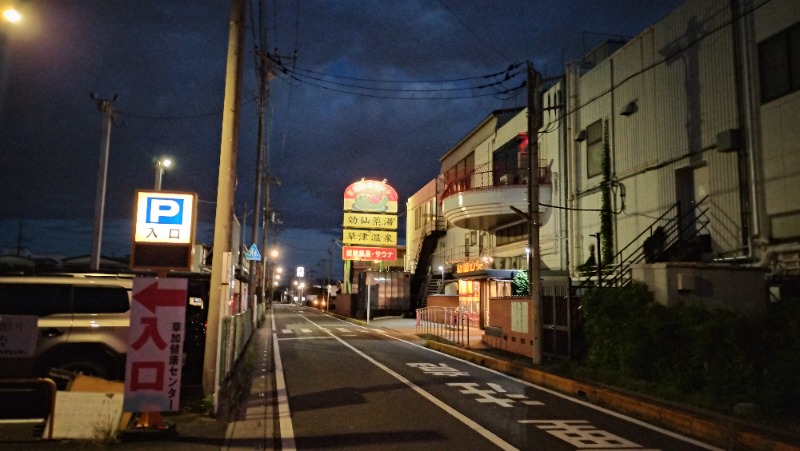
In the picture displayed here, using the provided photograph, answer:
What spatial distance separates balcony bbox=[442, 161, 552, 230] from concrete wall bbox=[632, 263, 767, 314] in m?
12.5

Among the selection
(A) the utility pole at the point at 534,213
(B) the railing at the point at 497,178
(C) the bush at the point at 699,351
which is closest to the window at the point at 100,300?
(C) the bush at the point at 699,351

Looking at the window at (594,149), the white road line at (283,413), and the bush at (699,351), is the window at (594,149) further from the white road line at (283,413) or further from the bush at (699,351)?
the white road line at (283,413)

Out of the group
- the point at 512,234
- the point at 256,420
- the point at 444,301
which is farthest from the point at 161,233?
the point at 444,301

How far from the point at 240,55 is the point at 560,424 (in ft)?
25.7

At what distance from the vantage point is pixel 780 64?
43.4 ft

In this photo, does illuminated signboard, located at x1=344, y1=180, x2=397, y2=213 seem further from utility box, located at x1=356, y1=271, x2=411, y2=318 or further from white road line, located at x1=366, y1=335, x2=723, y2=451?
white road line, located at x1=366, y1=335, x2=723, y2=451

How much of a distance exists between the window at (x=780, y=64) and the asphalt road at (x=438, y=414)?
8.77 m

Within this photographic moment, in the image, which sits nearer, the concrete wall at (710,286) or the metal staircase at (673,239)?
the concrete wall at (710,286)

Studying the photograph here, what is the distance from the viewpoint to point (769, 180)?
1326 cm

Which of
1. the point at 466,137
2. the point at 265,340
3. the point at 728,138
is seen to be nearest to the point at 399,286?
the point at 466,137

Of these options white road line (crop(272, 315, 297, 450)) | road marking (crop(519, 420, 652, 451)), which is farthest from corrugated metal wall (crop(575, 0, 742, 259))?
white road line (crop(272, 315, 297, 450))

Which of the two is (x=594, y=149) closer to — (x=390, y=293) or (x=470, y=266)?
(x=470, y=266)

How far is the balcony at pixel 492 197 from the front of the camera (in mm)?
25031

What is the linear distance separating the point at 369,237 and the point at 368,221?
3.67 ft
